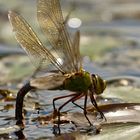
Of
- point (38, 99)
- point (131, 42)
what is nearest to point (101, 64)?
point (131, 42)

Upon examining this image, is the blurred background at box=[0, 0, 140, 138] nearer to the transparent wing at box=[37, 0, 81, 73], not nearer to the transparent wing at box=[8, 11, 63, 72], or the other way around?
the transparent wing at box=[37, 0, 81, 73]

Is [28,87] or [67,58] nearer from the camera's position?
[28,87]

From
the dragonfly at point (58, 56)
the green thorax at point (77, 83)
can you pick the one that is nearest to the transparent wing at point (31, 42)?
the dragonfly at point (58, 56)

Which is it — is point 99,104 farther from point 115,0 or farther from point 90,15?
point 115,0

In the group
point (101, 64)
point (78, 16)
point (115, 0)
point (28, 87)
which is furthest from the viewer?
point (115, 0)

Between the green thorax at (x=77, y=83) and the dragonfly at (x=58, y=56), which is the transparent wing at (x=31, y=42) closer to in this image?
the dragonfly at (x=58, y=56)

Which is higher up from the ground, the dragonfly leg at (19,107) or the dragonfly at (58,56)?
the dragonfly at (58,56)

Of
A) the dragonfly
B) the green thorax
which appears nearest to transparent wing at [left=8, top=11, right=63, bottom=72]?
the dragonfly

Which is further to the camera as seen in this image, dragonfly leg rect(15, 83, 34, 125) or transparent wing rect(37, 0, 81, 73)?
transparent wing rect(37, 0, 81, 73)
